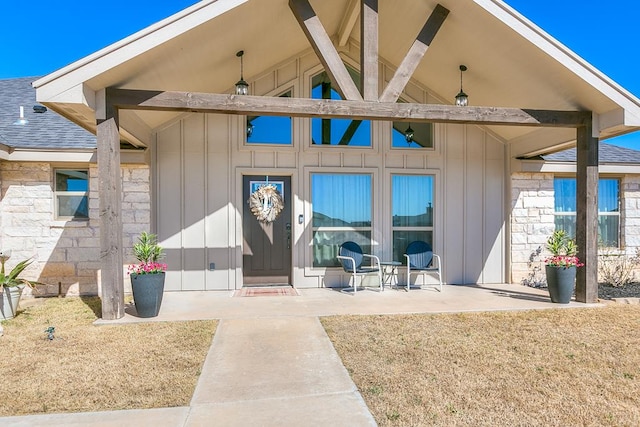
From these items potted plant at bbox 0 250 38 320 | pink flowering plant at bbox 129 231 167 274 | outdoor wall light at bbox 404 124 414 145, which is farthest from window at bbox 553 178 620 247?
potted plant at bbox 0 250 38 320

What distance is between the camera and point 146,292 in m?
4.60

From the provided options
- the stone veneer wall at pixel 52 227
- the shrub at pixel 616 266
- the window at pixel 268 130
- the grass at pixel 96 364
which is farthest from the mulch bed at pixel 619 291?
the stone veneer wall at pixel 52 227

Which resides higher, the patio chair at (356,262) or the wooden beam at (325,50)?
the wooden beam at (325,50)

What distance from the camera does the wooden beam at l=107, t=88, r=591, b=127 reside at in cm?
443

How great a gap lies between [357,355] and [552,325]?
8.60 ft

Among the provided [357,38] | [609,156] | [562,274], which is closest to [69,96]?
[357,38]

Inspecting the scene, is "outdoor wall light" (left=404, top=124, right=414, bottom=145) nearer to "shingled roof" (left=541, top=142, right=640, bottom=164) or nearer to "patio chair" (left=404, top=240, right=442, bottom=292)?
"patio chair" (left=404, top=240, right=442, bottom=292)

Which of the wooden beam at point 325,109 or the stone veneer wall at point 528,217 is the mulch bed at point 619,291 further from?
the wooden beam at point 325,109

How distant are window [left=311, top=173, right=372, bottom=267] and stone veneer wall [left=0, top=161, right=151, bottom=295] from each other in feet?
9.45

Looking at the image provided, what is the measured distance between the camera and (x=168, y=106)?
4.44m

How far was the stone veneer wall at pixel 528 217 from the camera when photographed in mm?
7117

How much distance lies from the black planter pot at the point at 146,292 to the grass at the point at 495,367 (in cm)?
214

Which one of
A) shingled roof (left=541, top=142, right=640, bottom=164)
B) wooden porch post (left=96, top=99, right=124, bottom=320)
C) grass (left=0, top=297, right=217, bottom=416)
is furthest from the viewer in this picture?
shingled roof (left=541, top=142, right=640, bottom=164)

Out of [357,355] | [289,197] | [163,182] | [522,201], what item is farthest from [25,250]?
[522,201]
